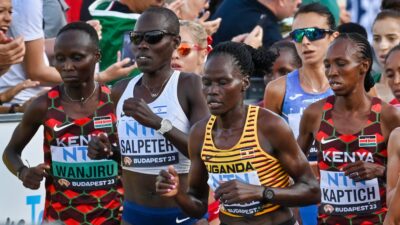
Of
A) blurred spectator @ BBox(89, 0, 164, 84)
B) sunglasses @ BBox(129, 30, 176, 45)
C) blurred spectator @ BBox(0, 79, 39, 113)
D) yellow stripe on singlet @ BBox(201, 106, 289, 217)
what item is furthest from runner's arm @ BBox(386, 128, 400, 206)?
blurred spectator @ BBox(89, 0, 164, 84)

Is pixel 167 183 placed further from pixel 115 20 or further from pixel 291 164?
pixel 115 20

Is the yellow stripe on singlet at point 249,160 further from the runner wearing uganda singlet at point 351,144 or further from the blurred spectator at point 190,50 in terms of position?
the blurred spectator at point 190,50

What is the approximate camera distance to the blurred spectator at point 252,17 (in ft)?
43.6

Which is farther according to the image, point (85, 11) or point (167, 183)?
point (85, 11)

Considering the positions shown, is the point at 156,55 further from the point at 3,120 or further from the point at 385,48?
the point at 385,48

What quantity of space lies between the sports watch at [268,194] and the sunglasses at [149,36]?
170 cm

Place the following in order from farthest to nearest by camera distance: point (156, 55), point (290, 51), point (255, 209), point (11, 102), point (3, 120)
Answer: point (290, 51)
point (11, 102)
point (3, 120)
point (156, 55)
point (255, 209)

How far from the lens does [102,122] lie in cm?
897

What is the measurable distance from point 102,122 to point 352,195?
1.84 m

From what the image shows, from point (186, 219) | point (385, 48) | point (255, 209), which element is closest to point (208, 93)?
point (255, 209)

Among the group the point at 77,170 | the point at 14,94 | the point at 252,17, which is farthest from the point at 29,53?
the point at 252,17

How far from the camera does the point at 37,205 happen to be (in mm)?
10312

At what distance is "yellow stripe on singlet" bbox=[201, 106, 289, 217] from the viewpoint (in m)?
7.71

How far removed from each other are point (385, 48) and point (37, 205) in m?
3.91
